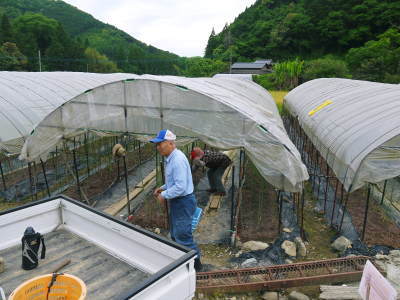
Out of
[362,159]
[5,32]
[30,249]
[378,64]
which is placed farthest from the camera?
[5,32]

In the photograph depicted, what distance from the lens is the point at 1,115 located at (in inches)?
333

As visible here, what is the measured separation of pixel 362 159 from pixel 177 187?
3397 mm

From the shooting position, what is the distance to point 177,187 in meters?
4.24

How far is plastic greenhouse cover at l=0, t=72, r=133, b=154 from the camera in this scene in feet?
26.8

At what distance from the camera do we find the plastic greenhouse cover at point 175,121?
561 cm

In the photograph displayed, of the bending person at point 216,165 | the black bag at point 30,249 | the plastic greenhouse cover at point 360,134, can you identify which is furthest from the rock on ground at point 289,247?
the black bag at point 30,249

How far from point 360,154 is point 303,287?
262 cm

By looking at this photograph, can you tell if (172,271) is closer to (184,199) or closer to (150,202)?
(184,199)

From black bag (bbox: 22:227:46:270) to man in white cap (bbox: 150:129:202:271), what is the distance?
1.65m

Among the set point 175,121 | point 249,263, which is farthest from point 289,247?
point 175,121

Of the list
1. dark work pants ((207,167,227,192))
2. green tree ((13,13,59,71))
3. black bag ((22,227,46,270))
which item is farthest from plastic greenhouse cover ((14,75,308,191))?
green tree ((13,13,59,71))

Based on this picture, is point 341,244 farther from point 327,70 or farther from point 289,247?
point 327,70

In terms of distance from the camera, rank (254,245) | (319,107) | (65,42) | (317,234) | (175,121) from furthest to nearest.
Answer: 1. (65,42)
2. (319,107)
3. (317,234)
4. (175,121)
5. (254,245)

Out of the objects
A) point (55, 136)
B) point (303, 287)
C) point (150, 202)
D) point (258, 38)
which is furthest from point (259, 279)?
point (258, 38)
